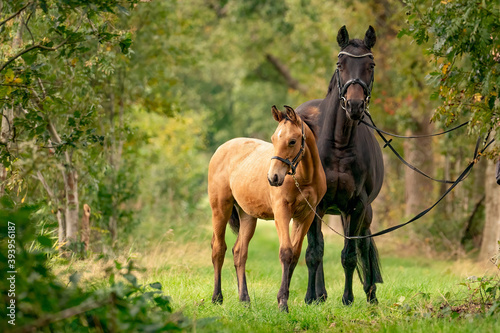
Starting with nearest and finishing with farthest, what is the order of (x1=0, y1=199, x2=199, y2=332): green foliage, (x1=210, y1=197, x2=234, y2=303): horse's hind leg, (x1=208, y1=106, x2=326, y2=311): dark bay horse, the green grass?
(x1=0, y1=199, x2=199, y2=332): green foliage < the green grass < (x1=208, y1=106, x2=326, y2=311): dark bay horse < (x1=210, y1=197, x2=234, y2=303): horse's hind leg

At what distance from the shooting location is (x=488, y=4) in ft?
19.5

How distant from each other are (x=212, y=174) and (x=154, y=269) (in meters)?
2.82

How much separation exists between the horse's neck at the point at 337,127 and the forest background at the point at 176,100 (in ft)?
3.31

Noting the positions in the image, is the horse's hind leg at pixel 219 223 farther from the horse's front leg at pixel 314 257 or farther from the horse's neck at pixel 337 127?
the horse's neck at pixel 337 127

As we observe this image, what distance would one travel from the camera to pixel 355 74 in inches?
264

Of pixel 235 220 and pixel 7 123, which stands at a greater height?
pixel 7 123

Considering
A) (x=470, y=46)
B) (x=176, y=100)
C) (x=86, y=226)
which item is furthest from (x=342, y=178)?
(x=176, y=100)

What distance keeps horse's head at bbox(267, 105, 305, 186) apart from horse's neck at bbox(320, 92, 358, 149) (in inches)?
31.8

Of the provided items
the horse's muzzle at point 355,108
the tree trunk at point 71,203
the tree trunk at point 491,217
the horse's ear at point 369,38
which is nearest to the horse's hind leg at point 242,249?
the horse's muzzle at point 355,108

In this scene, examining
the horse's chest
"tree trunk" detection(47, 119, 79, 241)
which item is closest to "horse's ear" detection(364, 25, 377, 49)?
the horse's chest

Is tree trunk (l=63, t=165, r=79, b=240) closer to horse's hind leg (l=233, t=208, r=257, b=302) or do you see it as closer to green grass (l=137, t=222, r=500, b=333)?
green grass (l=137, t=222, r=500, b=333)

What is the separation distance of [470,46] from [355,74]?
1257 millimetres

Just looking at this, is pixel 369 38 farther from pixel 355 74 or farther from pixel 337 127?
pixel 337 127

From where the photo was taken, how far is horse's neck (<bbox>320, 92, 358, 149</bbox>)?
707 centimetres
